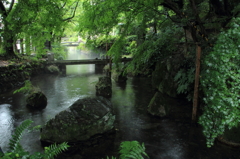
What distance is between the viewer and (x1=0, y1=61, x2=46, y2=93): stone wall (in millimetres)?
14078

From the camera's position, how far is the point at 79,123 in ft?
22.6

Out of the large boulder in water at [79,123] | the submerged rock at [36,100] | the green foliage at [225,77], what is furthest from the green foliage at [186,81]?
the submerged rock at [36,100]

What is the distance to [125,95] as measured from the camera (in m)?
13.2

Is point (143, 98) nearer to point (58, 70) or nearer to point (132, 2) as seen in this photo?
point (132, 2)

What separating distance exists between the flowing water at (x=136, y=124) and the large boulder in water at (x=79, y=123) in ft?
1.85

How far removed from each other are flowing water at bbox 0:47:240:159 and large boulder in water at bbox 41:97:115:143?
56 centimetres

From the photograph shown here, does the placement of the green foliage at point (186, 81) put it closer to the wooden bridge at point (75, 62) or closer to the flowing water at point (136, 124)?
the flowing water at point (136, 124)

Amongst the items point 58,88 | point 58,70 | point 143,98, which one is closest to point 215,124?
point 143,98

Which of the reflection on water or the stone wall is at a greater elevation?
the stone wall

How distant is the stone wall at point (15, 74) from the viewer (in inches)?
554

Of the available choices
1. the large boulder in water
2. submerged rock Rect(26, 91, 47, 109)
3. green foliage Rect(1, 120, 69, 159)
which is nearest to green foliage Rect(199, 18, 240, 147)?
green foliage Rect(1, 120, 69, 159)

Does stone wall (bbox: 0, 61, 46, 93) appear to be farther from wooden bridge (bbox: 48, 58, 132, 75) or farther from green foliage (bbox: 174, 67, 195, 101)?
green foliage (bbox: 174, 67, 195, 101)

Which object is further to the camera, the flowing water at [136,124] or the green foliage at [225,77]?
the flowing water at [136,124]

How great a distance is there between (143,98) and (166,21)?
16.9 ft
